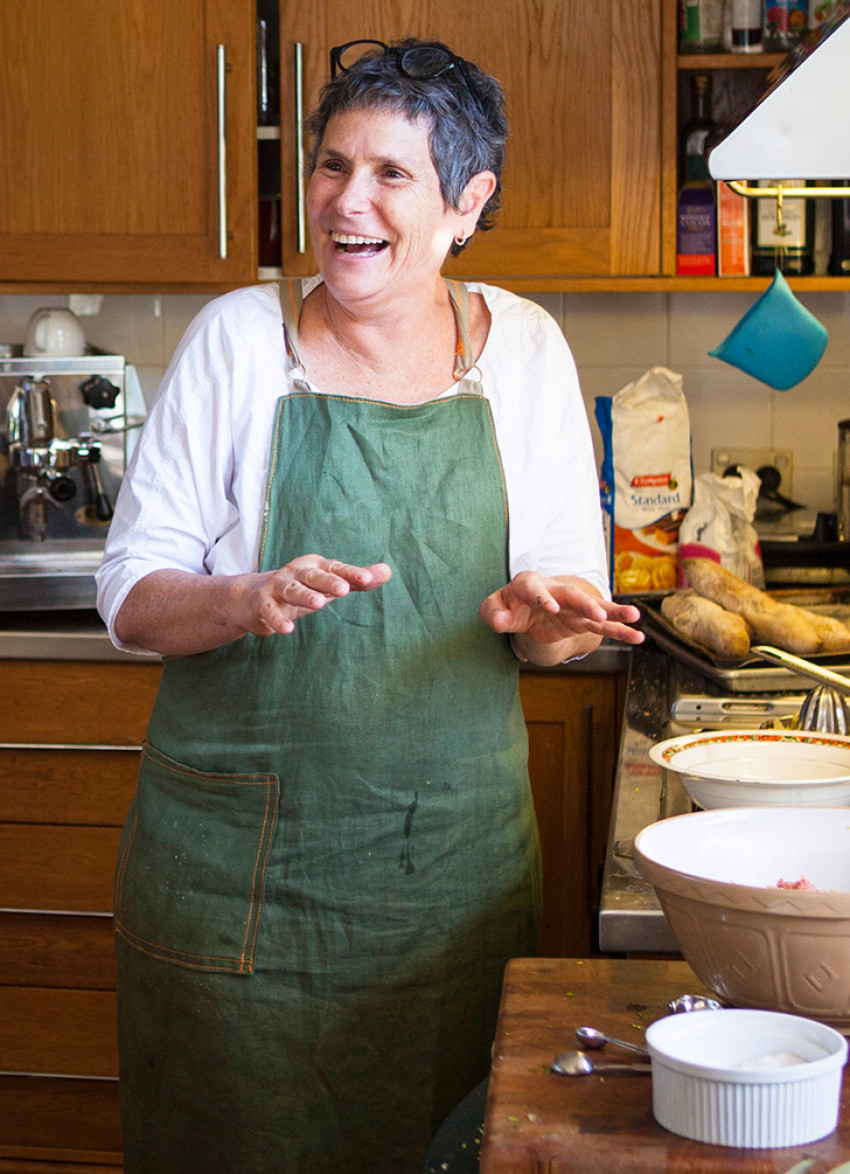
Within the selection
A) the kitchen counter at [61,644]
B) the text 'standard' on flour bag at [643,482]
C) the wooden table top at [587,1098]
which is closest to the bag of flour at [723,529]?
the text 'standard' on flour bag at [643,482]

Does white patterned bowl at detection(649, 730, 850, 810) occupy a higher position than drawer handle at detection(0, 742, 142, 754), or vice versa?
white patterned bowl at detection(649, 730, 850, 810)

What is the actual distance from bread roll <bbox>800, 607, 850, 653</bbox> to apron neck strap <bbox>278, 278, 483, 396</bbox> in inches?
25.8

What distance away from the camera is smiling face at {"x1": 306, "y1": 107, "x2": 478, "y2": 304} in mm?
1248

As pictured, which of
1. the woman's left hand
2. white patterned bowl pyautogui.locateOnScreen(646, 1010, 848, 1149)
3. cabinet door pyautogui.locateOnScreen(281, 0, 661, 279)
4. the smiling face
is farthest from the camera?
cabinet door pyautogui.locateOnScreen(281, 0, 661, 279)

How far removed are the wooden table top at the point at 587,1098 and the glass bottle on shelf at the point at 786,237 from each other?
1718 mm

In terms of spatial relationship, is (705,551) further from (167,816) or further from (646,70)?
(167,816)

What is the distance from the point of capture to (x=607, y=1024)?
0.76 meters

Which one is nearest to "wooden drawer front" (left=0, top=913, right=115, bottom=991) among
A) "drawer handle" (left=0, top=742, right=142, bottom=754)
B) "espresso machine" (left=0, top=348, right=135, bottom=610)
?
"drawer handle" (left=0, top=742, right=142, bottom=754)

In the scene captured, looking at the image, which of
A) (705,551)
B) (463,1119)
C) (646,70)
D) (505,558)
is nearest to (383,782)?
(505,558)

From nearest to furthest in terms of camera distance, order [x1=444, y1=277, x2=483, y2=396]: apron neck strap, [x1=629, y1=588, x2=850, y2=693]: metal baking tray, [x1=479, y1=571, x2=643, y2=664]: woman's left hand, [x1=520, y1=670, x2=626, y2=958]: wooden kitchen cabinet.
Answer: [x1=479, y1=571, x2=643, y2=664]: woman's left hand
[x1=444, y1=277, x2=483, y2=396]: apron neck strap
[x1=629, y1=588, x2=850, y2=693]: metal baking tray
[x1=520, y1=670, x2=626, y2=958]: wooden kitchen cabinet

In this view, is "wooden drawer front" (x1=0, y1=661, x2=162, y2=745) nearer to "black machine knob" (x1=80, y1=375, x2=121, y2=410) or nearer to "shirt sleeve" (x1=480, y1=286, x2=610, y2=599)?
"black machine knob" (x1=80, y1=375, x2=121, y2=410)

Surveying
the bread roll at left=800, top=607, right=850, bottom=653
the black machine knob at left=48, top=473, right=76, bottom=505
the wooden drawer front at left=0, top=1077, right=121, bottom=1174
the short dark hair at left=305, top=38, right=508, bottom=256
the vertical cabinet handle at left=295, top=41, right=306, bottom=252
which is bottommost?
the wooden drawer front at left=0, top=1077, right=121, bottom=1174

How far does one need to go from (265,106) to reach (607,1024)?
193cm

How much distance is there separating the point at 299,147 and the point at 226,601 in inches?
54.6
